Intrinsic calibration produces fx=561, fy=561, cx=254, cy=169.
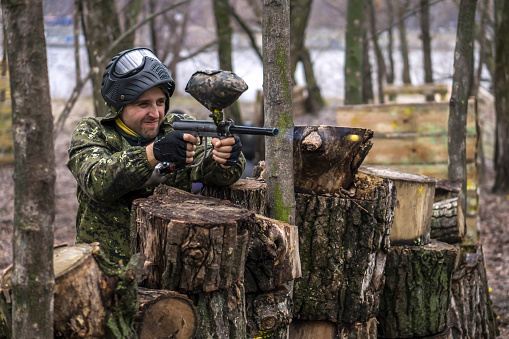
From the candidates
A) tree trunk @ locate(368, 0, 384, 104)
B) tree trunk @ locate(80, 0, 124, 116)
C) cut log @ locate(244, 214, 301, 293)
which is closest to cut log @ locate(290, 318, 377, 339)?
cut log @ locate(244, 214, 301, 293)

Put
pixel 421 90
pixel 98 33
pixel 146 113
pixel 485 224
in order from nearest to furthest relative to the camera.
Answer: pixel 146 113 → pixel 98 33 → pixel 485 224 → pixel 421 90

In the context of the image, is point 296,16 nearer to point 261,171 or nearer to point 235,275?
point 261,171

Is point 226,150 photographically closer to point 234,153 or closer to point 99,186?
point 234,153

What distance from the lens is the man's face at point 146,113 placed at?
3316mm

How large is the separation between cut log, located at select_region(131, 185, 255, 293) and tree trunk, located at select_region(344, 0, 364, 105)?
282 inches

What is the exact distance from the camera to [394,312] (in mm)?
4000

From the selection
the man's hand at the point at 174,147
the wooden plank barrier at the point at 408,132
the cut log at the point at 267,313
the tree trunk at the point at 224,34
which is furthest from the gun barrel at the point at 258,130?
the tree trunk at the point at 224,34

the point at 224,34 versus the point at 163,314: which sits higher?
the point at 224,34

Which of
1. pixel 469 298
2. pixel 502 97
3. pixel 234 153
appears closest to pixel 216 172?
pixel 234 153

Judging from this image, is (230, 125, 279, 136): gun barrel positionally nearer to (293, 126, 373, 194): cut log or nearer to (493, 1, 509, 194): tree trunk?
(293, 126, 373, 194): cut log

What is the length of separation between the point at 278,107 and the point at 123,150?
36.8 inches

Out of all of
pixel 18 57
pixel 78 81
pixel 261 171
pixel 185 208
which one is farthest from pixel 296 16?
pixel 18 57

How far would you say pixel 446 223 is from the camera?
183 inches

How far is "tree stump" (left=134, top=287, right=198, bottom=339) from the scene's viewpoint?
8.44 ft
